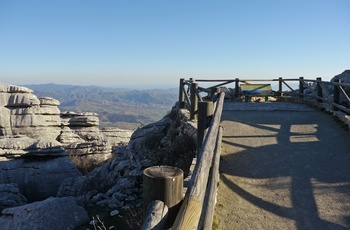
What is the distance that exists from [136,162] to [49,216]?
12.5ft

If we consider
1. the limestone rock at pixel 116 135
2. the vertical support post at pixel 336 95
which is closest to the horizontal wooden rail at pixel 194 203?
the vertical support post at pixel 336 95

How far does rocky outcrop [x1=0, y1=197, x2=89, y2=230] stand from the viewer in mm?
8502

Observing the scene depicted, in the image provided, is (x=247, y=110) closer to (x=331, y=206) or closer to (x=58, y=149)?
(x=331, y=206)

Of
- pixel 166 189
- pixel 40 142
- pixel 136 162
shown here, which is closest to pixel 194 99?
pixel 136 162

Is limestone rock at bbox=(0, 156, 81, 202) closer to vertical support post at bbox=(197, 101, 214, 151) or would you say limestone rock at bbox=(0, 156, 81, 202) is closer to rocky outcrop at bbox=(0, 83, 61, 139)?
rocky outcrop at bbox=(0, 83, 61, 139)

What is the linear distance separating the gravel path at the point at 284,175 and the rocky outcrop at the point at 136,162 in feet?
5.32

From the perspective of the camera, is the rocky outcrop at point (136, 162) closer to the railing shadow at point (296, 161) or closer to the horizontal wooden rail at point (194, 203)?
the railing shadow at point (296, 161)

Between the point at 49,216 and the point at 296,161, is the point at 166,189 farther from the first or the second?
the point at 49,216

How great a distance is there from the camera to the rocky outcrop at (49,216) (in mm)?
8502

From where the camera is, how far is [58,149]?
19.1m

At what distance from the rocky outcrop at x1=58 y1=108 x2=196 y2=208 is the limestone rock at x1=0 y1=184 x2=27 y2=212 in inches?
68.6

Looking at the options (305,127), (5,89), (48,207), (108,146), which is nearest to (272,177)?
(305,127)

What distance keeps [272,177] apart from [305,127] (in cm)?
416

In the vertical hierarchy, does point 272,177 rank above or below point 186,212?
below
